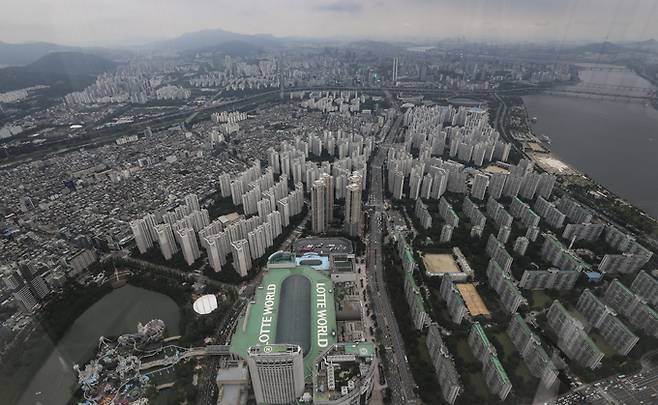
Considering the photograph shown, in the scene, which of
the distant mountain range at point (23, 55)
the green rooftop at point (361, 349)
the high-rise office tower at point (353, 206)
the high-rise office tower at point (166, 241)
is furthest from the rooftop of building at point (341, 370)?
the distant mountain range at point (23, 55)

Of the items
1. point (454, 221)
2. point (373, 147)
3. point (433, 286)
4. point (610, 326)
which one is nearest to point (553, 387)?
point (610, 326)

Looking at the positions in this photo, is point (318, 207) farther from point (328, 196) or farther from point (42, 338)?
point (42, 338)

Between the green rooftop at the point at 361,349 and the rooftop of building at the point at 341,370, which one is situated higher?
the green rooftop at the point at 361,349

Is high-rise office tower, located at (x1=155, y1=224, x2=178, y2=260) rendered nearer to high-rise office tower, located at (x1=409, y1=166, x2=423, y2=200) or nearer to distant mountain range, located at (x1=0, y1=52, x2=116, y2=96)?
high-rise office tower, located at (x1=409, y1=166, x2=423, y2=200)

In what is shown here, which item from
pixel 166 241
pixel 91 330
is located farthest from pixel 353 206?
pixel 91 330

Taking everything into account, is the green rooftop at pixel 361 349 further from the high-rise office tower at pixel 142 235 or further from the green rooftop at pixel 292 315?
the high-rise office tower at pixel 142 235

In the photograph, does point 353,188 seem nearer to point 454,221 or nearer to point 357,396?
point 454,221
